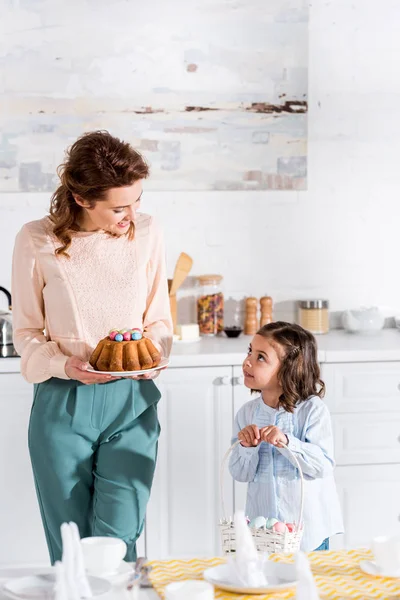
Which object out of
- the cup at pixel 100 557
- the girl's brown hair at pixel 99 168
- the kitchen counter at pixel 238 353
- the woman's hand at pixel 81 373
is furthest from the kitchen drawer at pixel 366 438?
the cup at pixel 100 557

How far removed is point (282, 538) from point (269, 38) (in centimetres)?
222

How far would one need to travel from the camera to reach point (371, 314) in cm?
351

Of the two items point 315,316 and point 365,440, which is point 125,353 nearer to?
point 365,440

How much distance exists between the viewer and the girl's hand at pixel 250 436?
6.95 ft

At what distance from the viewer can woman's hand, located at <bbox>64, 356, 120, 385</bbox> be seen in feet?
6.72

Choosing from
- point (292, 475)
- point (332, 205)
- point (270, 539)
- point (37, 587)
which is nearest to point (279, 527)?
point (270, 539)

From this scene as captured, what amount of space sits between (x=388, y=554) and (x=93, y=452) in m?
0.81

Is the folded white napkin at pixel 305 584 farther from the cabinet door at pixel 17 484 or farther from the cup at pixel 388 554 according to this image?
the cabinet door at pixel 17 484

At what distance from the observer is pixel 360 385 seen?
10.3 feet

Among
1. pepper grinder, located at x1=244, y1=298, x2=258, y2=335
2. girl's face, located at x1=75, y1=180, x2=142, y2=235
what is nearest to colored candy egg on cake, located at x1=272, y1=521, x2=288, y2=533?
girl's face, located at x1=75, y1=180, x2=142, y2=235

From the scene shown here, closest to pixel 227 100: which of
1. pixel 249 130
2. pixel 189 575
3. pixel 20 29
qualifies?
pixel 249 130

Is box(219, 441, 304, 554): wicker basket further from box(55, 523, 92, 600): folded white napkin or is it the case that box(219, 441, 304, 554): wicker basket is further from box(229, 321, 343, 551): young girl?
box(55, 523, 92, 600): folded white napkin

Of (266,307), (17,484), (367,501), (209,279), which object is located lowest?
(367,501)

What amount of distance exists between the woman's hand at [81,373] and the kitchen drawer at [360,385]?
4.12ft
